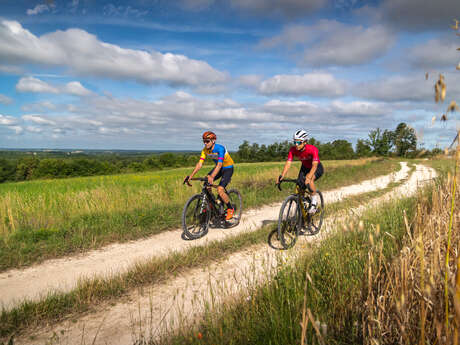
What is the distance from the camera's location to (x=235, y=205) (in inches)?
363

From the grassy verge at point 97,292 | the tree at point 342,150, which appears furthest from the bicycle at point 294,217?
the tree at point 342,150

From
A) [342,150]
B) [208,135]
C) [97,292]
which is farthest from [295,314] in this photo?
[342,150]

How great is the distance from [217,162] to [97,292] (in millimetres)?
4646

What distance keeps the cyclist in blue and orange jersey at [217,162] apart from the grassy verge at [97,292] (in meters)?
2.37

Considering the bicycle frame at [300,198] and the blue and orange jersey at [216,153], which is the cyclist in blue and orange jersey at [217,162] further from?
the bicycle frame at [300,198]

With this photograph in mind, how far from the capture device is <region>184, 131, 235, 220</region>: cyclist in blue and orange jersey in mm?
7699

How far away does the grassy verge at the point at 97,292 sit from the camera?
355 centimetres

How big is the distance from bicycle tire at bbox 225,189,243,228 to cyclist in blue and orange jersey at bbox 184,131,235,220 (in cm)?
32

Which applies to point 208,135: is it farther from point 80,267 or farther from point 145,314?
point 145,314

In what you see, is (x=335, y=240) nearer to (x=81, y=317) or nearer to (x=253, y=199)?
(x=81, y=317)

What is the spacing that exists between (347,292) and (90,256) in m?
5.29

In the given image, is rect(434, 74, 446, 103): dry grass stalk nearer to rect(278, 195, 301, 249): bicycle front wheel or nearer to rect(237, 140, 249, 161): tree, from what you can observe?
rect(278, 195, 301, 249): bicycle front wheel

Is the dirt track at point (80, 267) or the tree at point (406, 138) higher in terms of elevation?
the tree at point (406, 138)

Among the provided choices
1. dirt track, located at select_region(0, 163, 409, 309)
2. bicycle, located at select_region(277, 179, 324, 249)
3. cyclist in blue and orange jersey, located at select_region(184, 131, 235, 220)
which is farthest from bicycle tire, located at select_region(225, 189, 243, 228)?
bicycle, located at select_region(277, 179, 324, 249)
